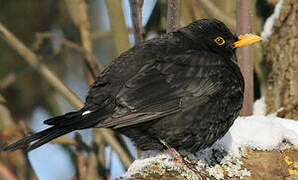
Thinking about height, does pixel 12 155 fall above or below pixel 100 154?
above

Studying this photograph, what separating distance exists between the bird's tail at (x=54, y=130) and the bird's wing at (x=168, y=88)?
148 mm

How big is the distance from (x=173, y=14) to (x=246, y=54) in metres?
0.90

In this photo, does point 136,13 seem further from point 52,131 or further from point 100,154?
point 100,154

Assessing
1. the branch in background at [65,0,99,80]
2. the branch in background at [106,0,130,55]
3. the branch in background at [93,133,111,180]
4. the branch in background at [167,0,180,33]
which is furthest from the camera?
the branch in background at [65,0,99,80]

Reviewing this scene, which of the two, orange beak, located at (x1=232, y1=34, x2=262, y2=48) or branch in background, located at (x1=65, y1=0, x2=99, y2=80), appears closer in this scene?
orange beak, located at (x1=232, y1=34, x2=262, y2=48)

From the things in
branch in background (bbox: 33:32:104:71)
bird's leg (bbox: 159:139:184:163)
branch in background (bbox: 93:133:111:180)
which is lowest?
branch in background (bbox: 93:133:111:180)

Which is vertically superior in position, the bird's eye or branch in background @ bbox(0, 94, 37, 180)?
the bird's eye

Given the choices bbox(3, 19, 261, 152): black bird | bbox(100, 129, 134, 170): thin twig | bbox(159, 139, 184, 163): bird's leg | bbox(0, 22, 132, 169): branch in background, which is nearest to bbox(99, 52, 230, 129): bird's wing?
bbox(3, 19, 261, 152): black bird

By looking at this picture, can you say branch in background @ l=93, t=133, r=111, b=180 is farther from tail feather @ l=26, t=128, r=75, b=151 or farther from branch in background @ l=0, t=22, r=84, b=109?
tail feather @ l=26, t=128, r=75, b=151

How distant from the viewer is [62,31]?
633 centimetres

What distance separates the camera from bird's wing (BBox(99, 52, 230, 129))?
3213 mm

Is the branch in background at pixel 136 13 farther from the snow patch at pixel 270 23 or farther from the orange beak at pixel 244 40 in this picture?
the snow patch at pixel 270 23

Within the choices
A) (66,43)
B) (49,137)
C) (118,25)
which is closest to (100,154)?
(66,43)

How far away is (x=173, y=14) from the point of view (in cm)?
403
